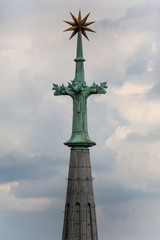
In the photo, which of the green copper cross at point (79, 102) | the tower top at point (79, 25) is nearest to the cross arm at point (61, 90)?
the green copper cross at point (79, 102)

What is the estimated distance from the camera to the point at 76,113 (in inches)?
2334

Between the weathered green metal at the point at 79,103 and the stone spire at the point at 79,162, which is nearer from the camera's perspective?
the stone spire at the point at 79,162

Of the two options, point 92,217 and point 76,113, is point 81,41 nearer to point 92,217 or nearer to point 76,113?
point 76,113

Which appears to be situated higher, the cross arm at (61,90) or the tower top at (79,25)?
the tower top at (79,25)

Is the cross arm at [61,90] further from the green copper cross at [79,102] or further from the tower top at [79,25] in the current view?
the tower top at [79,25]

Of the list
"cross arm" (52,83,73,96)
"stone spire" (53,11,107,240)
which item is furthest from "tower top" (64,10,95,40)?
"cross arm" (52,83,73,96)

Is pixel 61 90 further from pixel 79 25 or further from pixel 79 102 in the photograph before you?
pixel 79 25

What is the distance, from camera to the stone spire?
5762 centimetres

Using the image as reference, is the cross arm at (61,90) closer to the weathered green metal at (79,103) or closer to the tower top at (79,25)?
the weathered green metal at (79,103)

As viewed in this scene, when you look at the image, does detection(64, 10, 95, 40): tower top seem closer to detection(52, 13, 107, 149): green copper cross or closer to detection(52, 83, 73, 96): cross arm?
detection(52, 13, 107, 149): green copper cross

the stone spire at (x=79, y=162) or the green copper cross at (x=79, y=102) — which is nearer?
the stone spire at (x=79, y=162)

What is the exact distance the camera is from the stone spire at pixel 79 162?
57.6 metres

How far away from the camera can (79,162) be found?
58.7m

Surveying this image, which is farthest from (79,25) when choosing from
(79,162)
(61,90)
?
(79,162)
